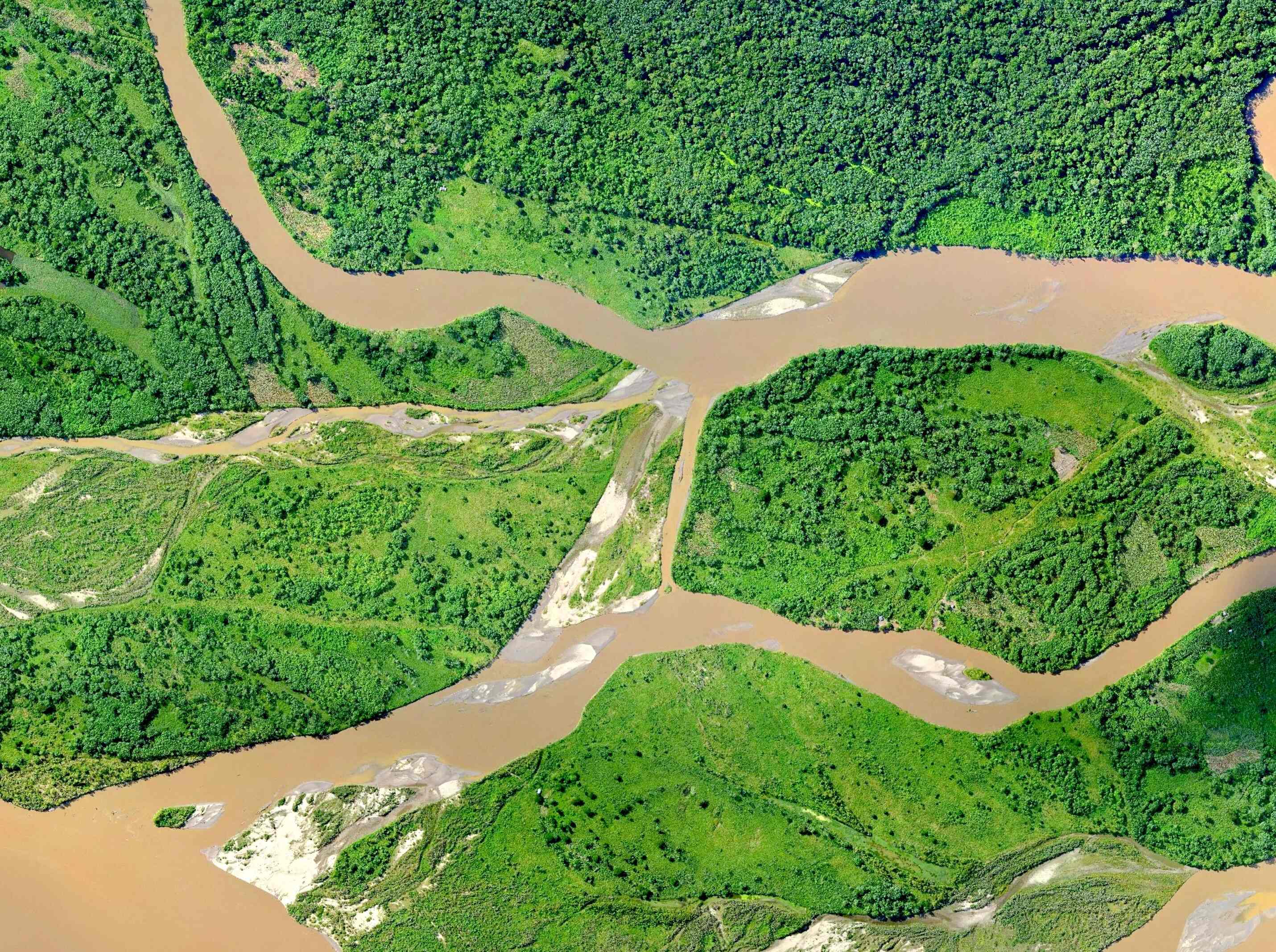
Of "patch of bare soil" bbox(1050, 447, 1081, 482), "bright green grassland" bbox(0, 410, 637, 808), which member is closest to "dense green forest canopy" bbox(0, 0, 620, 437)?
"bright green grassland" bbox(0, 410, 637, 808)

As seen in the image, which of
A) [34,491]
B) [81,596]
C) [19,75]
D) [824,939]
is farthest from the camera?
[19,75]

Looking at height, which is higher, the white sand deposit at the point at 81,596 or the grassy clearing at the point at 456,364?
the grassy clearing at the point at 456,364

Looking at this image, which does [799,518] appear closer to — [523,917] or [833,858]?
[833,858]

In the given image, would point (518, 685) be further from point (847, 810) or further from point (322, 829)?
point (847, 810)

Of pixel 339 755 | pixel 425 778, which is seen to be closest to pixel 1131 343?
pixel 425 778

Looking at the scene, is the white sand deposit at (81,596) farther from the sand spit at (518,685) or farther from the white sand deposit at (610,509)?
the white sand deposit at (610,509)

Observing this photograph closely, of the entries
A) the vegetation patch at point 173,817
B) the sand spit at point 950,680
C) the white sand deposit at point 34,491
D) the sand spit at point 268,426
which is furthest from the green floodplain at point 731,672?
the vegetation patch at point 173,817
